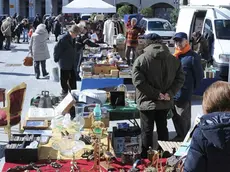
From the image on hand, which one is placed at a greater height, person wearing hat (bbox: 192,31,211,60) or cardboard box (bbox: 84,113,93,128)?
person wearing hat (bbox: 192,31,211,60)

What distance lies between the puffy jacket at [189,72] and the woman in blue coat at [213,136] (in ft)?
11.2

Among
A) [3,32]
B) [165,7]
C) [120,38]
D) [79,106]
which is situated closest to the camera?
[79,106]

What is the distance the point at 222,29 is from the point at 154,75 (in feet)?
30.2

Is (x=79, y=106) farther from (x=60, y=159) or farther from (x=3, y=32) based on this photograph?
(x=3, y=32)

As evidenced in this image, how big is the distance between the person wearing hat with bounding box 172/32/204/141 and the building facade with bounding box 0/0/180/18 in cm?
4811

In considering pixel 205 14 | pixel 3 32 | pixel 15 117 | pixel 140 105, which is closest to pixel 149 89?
pixel 140 105

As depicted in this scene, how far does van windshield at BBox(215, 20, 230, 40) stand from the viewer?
13.1 meters

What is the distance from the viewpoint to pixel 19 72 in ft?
42.4

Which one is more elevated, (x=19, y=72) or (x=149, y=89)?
(x=149, y=89)

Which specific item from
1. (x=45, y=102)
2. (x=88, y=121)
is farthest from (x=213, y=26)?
(x=88, y=121)

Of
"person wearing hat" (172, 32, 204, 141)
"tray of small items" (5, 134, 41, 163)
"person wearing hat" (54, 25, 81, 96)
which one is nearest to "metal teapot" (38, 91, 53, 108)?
"person wearing hat" (172, 32, 204, 141)

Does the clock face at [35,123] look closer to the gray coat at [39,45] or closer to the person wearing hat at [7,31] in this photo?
the gray coat at [39,45]

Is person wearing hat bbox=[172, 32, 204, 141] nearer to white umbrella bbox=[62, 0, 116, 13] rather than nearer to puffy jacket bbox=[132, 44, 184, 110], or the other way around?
puffy jacket bbox=[132, 44, 184, 110]

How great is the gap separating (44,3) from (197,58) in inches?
2573
